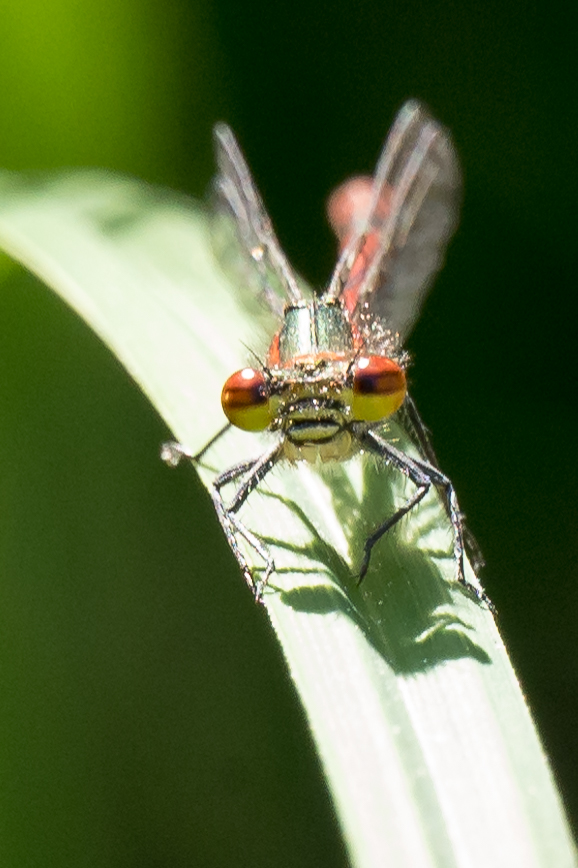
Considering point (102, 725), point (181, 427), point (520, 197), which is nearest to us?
point (181, 427)

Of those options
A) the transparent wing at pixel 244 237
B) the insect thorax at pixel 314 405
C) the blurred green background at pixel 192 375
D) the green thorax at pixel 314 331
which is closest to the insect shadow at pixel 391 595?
the insect thorax at pixel 314 405

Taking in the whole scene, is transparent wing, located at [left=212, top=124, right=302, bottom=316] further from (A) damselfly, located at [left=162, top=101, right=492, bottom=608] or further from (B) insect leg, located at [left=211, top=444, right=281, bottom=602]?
(B) insect leg, located at [left=211, top=444, right=281, bottom=602]

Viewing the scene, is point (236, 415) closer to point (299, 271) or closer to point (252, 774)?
point (252, 774)

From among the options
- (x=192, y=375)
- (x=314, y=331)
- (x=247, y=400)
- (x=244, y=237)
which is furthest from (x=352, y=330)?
(x=244, y=237)

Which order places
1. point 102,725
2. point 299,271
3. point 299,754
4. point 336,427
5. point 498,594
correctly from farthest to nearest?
point 299,271 → point 498,594 → point 299,754 → point 102,725 → point 336,427

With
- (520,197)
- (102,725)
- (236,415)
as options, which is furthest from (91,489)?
(520,197)

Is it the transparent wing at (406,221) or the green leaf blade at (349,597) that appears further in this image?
the transparent wing at (406,221)

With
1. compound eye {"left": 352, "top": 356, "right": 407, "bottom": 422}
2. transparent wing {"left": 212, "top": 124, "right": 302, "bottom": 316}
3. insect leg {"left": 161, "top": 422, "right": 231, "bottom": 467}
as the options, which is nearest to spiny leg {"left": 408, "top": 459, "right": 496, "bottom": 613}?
compound eye {"left": 352, "top": 356, "right": 407, "bottom": 422}

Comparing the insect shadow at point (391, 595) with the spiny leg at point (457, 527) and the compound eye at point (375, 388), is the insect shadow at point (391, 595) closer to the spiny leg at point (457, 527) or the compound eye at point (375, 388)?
the spiny leg at point (457, 527)
